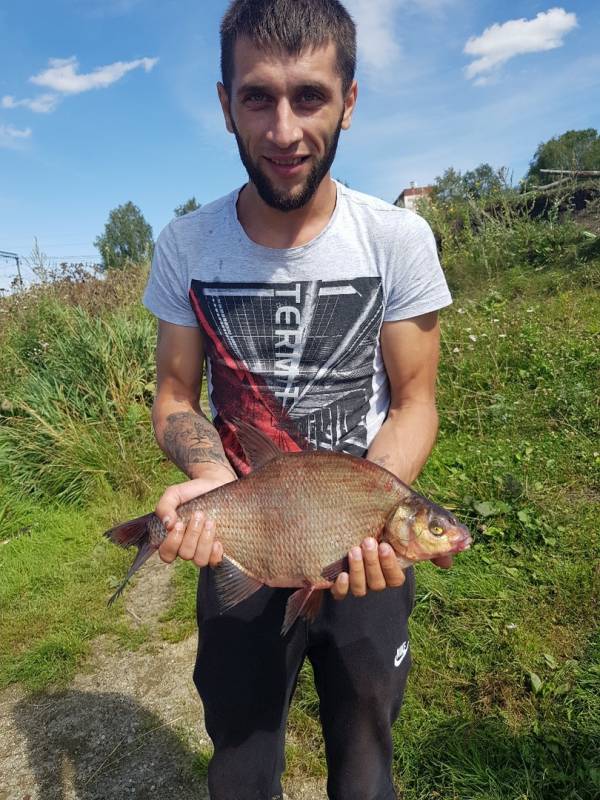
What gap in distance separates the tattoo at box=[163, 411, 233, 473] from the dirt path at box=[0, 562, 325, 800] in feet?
5.63

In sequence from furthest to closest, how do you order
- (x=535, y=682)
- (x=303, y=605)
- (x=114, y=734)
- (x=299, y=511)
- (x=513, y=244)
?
(x=513, y=244) → (x=114, y=734) → (x=535, y=682) → (x=299, y=511) → (x=303, y=605)

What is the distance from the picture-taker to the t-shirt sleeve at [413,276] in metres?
2.08

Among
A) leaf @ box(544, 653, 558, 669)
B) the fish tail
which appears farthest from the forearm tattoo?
leaf @ box(544, 653, 558, 669)

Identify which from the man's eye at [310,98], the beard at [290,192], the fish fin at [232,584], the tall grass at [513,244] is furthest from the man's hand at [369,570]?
the tall grass at [513,244]

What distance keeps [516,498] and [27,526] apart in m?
4.32

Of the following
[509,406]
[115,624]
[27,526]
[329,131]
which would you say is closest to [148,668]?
[115,624]

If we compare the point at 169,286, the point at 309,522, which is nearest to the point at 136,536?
the point at 309,522

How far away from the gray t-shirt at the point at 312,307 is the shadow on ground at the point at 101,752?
6.46ft

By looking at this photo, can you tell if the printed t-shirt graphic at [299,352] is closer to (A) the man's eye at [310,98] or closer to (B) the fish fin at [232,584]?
(B) the fish fin at [232,584]

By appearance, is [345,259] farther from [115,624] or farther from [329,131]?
[115,624]

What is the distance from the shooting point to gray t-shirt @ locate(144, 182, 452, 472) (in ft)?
6.79

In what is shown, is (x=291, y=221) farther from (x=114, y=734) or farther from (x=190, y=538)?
(x=114, y=734)

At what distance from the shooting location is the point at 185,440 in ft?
7.38

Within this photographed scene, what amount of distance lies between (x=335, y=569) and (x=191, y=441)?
30.1 inches
